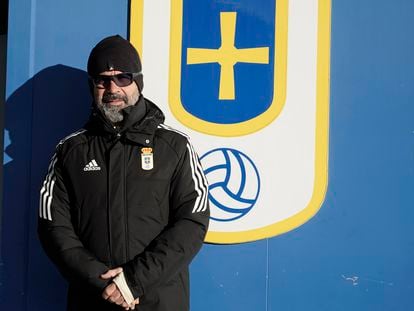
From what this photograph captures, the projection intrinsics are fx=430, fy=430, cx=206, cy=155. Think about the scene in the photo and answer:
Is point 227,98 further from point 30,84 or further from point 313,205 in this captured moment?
point 30,84

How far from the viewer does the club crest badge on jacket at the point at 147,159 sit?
1488mm

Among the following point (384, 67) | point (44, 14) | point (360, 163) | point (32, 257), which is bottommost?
point (32, 257)

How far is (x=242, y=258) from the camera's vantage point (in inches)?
73.6

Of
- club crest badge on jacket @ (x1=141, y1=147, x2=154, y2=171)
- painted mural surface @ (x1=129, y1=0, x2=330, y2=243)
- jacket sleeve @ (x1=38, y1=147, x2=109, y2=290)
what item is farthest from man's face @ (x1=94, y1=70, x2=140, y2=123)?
painted mural surface @ (x1=129, y1=0, x2=330, y2=243)

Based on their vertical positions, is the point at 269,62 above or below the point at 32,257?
above

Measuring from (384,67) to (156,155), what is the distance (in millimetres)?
1037

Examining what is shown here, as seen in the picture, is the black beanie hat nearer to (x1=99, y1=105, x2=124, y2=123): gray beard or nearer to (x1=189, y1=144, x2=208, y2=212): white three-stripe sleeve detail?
(x1=99, y1=105, x2=124, y2=123): gray beard

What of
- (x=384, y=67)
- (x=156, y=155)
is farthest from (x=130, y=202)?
(x=384, y=67)

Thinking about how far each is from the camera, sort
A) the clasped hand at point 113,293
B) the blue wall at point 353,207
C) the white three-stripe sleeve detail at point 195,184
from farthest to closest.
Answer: the blue wall at point 353,207 → the white three-stripe sleeve detail at point 195,184 → the clasped hand at point 113,293

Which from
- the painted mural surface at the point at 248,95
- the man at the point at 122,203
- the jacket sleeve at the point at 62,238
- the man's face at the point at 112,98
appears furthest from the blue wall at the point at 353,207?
the jacket sleeve at the point at 62,238

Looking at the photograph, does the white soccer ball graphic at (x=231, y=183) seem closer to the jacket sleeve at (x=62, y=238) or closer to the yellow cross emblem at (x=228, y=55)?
the yellow cross emblem at (x=228, y=55)

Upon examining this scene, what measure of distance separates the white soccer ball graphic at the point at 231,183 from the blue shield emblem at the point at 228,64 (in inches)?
4.4

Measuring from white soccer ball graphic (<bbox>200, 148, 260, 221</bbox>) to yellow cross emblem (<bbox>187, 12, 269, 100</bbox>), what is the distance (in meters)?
0.27

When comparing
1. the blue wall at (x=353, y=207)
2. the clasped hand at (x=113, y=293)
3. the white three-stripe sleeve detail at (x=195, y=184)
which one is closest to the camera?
the clasped hand at (x=113, y=293)
